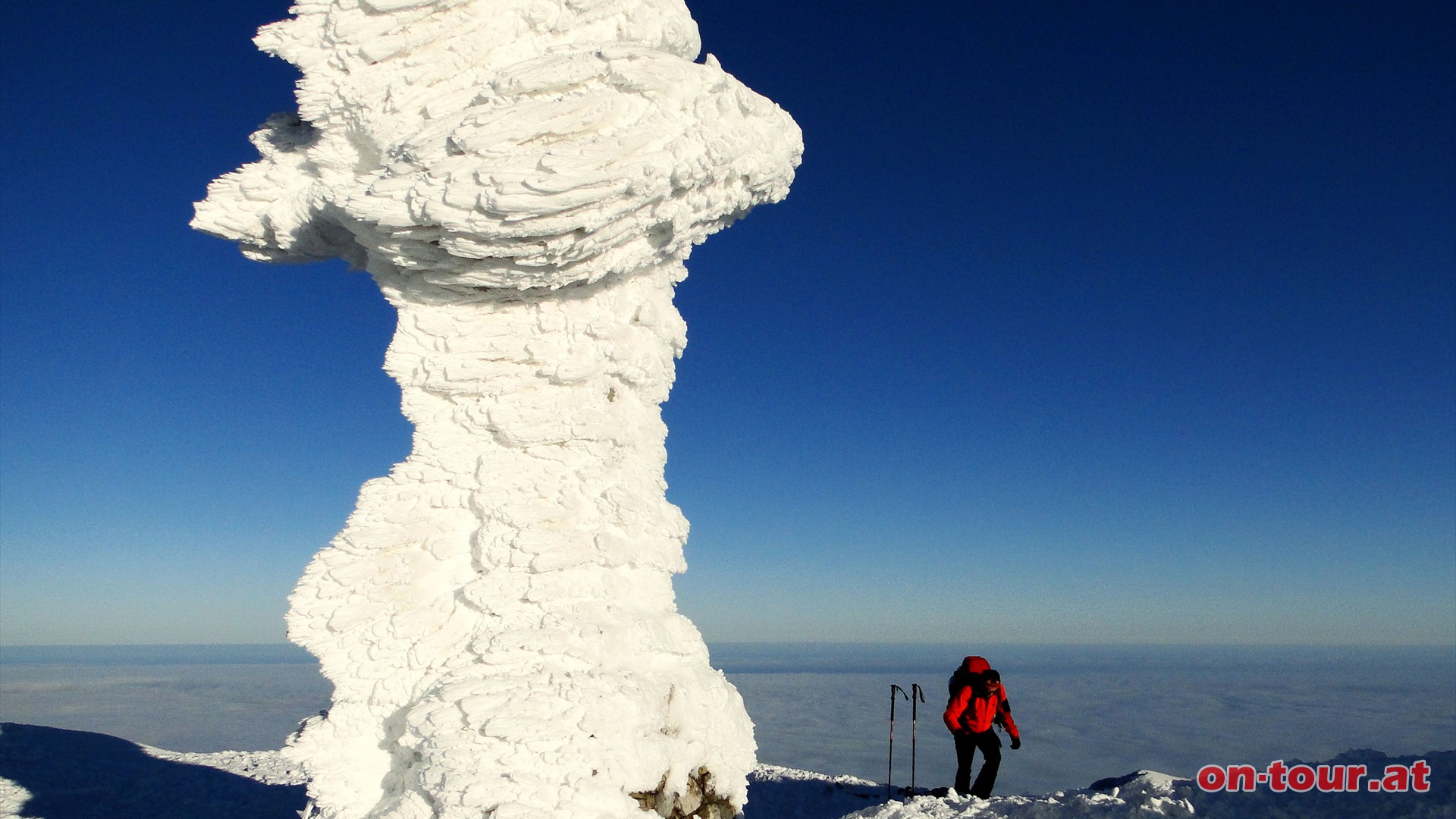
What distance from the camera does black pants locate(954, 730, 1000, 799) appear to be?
26.9 ft

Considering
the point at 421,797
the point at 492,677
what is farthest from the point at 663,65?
the point at 421,797

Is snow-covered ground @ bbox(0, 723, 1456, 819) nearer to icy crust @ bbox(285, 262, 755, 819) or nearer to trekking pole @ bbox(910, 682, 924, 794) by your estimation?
trekking pole @ bbox(910, 682, 924, 794)

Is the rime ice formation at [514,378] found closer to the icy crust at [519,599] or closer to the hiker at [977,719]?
the icy crust at [519,599]

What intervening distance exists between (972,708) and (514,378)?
566cm

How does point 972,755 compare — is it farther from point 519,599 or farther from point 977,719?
point 519,599

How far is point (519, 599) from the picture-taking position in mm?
6711

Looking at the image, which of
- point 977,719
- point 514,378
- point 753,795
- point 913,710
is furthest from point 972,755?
point 514,378

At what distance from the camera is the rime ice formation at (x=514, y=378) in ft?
20.4

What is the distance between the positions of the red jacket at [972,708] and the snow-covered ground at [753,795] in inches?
29.8
